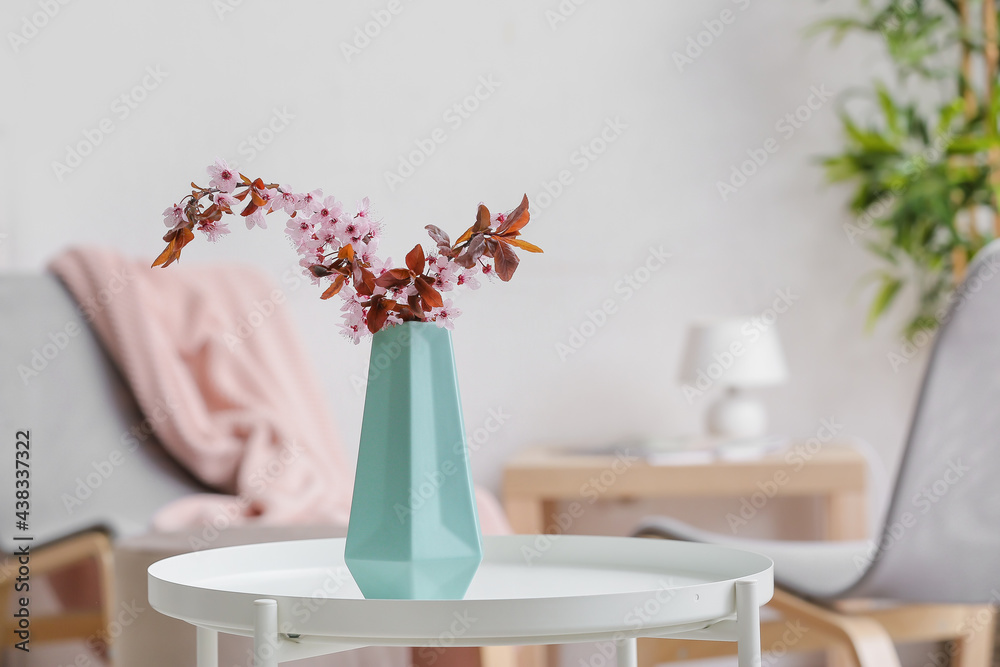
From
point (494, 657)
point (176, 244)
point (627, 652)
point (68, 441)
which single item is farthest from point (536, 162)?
point (176, 244)

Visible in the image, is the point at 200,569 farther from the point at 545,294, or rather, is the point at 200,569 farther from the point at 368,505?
the point at 545,294

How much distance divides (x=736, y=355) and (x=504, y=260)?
139 centimetres

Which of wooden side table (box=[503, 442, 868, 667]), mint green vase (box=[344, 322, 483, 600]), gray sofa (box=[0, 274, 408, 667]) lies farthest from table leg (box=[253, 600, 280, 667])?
wooden side table (box=[503, 442, 868, 667])

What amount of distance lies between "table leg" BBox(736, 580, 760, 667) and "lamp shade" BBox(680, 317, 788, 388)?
Answer: 1.40 meters

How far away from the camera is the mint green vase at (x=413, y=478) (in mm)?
765

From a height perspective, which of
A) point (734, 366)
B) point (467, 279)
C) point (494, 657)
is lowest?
point (494, 657)

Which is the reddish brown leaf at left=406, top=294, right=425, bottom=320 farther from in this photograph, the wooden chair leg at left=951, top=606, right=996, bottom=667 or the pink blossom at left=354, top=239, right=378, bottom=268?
the wooden chair leg at left=951, top=606, right=996, bottom=667

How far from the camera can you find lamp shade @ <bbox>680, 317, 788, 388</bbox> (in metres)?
2.06

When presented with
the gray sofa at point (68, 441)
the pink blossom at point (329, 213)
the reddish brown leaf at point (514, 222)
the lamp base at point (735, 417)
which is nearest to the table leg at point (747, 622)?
the reddish brown leaf at point (514, 222)

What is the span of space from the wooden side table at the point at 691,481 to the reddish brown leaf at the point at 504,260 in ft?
3.88

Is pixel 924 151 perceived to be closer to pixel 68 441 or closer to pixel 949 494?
pixel 949 494

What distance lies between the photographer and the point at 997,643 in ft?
6.72

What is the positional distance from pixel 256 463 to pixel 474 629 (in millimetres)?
1218

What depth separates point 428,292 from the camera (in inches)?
31.5
